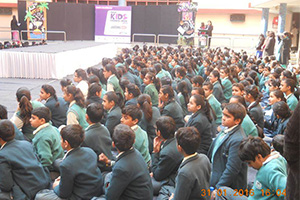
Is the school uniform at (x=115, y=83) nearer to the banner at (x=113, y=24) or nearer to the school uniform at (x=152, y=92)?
the school uniform at (x=152, y=92)

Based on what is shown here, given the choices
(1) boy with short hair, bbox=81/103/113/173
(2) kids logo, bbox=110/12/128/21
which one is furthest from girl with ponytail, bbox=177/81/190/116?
(2) kids logo, bbox=110/12/128/21

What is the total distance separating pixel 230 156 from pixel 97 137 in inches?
50.6

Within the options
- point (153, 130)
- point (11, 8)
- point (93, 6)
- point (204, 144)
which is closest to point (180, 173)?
point (204, 144)

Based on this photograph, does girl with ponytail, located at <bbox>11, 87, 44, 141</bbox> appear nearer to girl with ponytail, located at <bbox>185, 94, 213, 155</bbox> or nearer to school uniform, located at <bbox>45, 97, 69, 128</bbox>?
school uniform, located at <bbox>45, 97, 69, 128</bbox>

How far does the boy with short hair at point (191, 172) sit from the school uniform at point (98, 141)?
97 cm

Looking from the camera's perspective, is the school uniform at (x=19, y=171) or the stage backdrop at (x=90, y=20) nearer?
the school uniform at (x=19, y=171)

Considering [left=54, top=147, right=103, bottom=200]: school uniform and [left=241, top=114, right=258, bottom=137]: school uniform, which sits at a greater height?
[left=241, top=114, right=258, bottom=137]: school uniform

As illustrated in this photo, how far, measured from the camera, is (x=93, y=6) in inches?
703

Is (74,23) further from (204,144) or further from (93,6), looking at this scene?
(204,144)

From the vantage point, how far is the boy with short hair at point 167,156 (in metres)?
2.91

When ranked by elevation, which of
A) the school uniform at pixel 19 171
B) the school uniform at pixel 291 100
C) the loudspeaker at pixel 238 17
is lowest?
the school uniform at pixel 19 171

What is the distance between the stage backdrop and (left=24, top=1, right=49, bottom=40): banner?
1.35 ft

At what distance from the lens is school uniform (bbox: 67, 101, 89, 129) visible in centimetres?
399

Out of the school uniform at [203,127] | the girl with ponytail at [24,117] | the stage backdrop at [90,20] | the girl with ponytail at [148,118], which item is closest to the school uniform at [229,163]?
the school uniform at [203,127]
